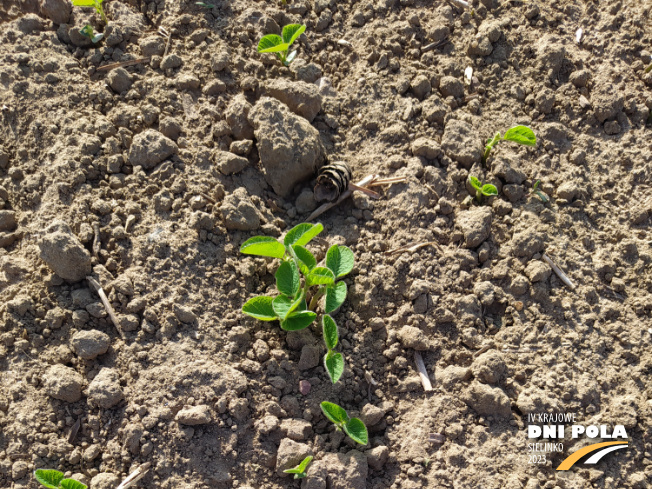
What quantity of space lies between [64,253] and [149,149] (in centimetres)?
62

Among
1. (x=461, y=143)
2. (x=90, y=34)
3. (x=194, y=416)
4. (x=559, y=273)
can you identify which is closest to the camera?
(x=194, y=416)

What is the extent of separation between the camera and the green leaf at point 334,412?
6.59 ft

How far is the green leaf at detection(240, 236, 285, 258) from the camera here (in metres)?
2.10

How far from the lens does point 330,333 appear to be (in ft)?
6.81

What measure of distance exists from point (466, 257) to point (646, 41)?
5.67ft

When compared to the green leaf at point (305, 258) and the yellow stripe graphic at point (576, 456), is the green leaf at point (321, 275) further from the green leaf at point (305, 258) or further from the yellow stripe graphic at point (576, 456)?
the yellow stripe graphic at point (576, 456)

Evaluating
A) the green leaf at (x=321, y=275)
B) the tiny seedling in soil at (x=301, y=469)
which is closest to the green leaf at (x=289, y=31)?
the green leaf at (x=321, y=275)

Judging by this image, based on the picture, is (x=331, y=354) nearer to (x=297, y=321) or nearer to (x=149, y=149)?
(x=297, y=321)

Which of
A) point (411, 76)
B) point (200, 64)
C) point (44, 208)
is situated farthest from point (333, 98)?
point (44, 208)

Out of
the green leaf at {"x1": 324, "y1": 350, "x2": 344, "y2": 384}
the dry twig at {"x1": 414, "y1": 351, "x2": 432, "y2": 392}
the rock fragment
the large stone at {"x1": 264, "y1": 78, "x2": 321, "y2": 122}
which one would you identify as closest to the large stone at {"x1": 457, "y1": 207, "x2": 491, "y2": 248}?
the dry twig at {"x1": 414, "y1": 351, "x2": 432, "y2": 392}

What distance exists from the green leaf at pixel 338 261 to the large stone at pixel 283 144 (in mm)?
498

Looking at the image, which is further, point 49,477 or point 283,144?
point 283,144

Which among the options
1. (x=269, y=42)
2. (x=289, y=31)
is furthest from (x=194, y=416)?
(x=289, y=31)

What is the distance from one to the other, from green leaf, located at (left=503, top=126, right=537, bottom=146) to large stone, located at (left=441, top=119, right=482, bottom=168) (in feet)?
0.51
